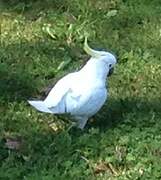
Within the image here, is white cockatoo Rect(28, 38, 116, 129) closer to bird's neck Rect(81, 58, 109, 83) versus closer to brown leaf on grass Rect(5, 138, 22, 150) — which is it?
bird's neck Rect(81, 58, 109, 83)

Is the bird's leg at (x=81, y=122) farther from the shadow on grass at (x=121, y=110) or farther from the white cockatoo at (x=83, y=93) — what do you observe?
the shadow on grass at (x=121, y=110)

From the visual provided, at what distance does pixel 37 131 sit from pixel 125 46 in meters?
1.81

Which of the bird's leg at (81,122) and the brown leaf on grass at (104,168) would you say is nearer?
the brown leaf on grass at (104,168)

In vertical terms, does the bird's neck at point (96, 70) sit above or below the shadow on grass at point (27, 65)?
above

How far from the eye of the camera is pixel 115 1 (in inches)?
309

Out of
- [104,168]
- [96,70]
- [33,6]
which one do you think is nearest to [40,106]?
[96,70]

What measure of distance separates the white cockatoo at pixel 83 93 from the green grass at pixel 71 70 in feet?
0.51

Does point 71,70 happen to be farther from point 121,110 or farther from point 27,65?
point 121,110

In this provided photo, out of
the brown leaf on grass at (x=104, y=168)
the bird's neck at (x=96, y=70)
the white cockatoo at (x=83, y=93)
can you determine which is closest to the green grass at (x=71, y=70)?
the brown leaf on grass at (x=104, y=168)

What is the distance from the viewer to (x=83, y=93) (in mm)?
5270

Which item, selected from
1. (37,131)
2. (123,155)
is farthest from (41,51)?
(123,155)

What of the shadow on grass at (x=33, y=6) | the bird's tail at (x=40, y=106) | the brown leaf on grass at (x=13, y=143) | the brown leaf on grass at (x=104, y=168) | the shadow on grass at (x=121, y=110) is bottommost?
the brown leaf on grass at (x=104, y=168)

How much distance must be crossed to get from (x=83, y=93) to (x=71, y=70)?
1.31 m

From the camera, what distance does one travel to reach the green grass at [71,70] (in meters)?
5.04
